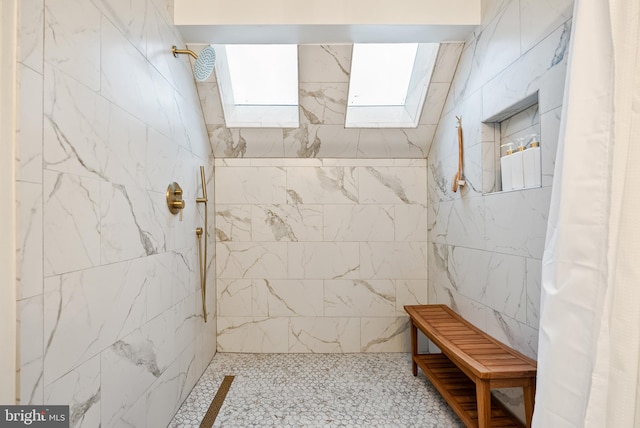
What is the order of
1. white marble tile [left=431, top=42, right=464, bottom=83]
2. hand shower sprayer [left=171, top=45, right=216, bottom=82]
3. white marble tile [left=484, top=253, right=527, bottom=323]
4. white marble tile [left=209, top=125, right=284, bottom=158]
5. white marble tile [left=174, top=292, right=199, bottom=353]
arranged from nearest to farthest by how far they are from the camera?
1. white marble tile [left=484, top=253, right=527, bottom=323]
2. hand shower sprayer [left=171, top=45, right=216, bottom=82]
3. white marble tile [left=174, top=292, right=199, bottom=353]
4. white marble tile [left=431, top=42, right=464, bottom=83]
5. white marble tile [left=209, top=125, right=284, bottom=158]

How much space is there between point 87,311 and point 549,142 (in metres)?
1.83

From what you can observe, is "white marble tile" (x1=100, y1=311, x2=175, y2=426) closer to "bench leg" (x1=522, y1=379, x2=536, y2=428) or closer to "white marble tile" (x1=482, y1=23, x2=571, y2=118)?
"bench leg" (x1=522, y1=379, x2=536, y2=428)

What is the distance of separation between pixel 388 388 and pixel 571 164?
5.89ft

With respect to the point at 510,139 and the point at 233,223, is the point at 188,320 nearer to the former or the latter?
the point at 233,223

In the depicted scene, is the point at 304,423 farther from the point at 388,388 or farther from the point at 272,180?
the point at 272,180

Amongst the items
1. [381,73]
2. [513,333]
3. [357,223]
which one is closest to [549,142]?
[513,333]

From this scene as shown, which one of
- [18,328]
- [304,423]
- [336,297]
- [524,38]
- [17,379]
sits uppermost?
[524,38]

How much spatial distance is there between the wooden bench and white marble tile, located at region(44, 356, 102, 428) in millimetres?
1445

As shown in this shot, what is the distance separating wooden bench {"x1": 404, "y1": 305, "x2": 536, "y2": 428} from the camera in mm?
1379

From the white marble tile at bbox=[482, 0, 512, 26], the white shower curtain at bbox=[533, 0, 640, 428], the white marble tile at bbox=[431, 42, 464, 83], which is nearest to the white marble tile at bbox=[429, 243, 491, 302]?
the white shower curtain at bbox=[533, 0, 640, 428]

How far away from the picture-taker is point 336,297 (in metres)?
2.83

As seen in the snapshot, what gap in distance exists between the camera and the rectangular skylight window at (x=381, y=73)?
8.07 ft

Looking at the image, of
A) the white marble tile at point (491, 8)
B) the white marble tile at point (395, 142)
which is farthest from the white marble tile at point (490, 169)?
the white marble tile at point (395, 142)

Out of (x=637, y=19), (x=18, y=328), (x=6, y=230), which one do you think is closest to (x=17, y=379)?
(x=18, y=328)
